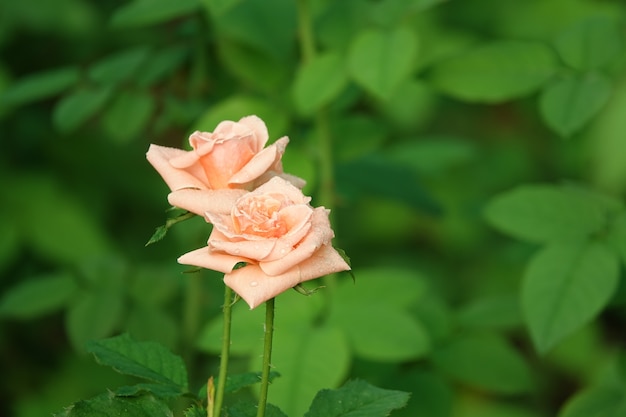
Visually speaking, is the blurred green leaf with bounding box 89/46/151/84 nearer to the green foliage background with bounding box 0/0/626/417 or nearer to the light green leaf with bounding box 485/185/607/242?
the green foliage background with bounding box 0/0/626/417

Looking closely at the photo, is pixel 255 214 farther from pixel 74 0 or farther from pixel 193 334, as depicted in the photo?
pixel 74 0

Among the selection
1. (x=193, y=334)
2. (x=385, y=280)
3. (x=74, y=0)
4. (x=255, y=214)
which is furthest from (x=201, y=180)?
(x=74, y=0)

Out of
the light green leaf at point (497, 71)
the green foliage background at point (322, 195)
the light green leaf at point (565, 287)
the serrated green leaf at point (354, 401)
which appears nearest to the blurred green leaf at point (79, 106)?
the green foliage background at point (322, 195)

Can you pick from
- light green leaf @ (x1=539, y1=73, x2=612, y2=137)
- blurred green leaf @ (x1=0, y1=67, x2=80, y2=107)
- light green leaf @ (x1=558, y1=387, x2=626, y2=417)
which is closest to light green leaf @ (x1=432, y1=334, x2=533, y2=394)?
light green leaf @ (x1=558, y1=387, x2=626, y2=417)

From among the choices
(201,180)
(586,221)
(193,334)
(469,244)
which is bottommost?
(469,244)

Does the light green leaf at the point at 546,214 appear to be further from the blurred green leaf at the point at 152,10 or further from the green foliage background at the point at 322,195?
the blurred green leaf at the point at 152,10

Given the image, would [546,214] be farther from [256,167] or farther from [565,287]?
[256,167]
